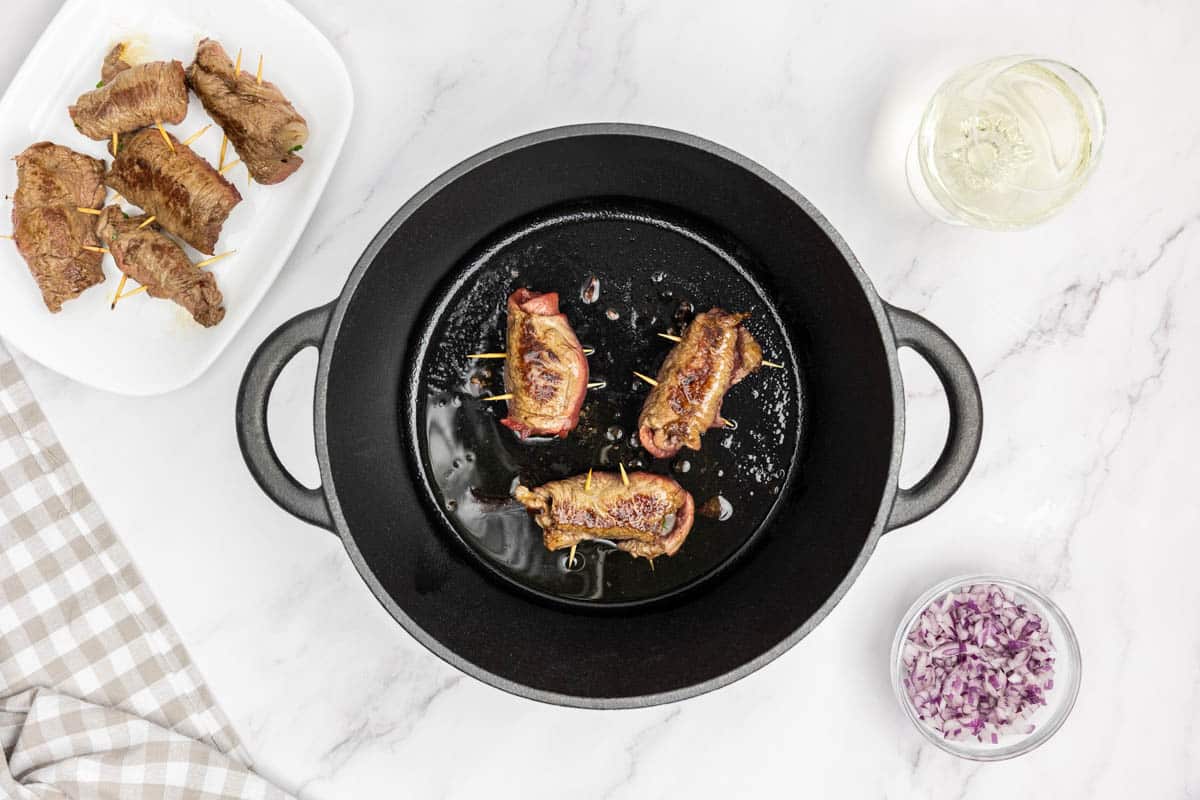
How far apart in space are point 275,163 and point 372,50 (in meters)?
A: 0.44

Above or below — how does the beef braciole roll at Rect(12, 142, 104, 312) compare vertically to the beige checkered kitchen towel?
above

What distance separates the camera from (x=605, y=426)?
2.54m

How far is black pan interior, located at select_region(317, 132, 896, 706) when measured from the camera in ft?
7.65

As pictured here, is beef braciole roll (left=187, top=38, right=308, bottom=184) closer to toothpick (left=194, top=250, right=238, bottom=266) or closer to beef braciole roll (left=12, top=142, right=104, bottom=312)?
toothpick (left=194, top=250, right=238, bottom=266)

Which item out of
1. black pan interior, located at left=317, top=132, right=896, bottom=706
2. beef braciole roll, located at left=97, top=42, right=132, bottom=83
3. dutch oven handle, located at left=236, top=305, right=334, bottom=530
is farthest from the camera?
beef braciole roll, located at left=97, top=42, right=132, bottom=83

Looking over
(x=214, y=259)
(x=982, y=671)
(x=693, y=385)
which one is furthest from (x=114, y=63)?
(x=982, y=671)

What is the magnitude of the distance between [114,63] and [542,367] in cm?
148

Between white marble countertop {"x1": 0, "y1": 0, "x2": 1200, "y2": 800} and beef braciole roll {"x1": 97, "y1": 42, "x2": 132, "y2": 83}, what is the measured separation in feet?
0.81

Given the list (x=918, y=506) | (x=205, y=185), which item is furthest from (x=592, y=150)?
(x=918, y=506)

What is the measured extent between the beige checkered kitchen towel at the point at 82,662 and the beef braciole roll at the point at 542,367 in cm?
127

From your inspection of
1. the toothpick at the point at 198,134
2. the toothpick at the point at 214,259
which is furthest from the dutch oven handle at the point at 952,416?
the toothpick at the point at 198,134

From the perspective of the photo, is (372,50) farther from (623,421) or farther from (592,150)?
(623,421)

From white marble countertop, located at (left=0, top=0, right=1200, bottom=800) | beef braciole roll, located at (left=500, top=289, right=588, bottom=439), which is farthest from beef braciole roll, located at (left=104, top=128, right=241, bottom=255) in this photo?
beef braciole roll, located at (left=500, top=289, right=588, bottom=439)

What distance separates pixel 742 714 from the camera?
8.47ft
